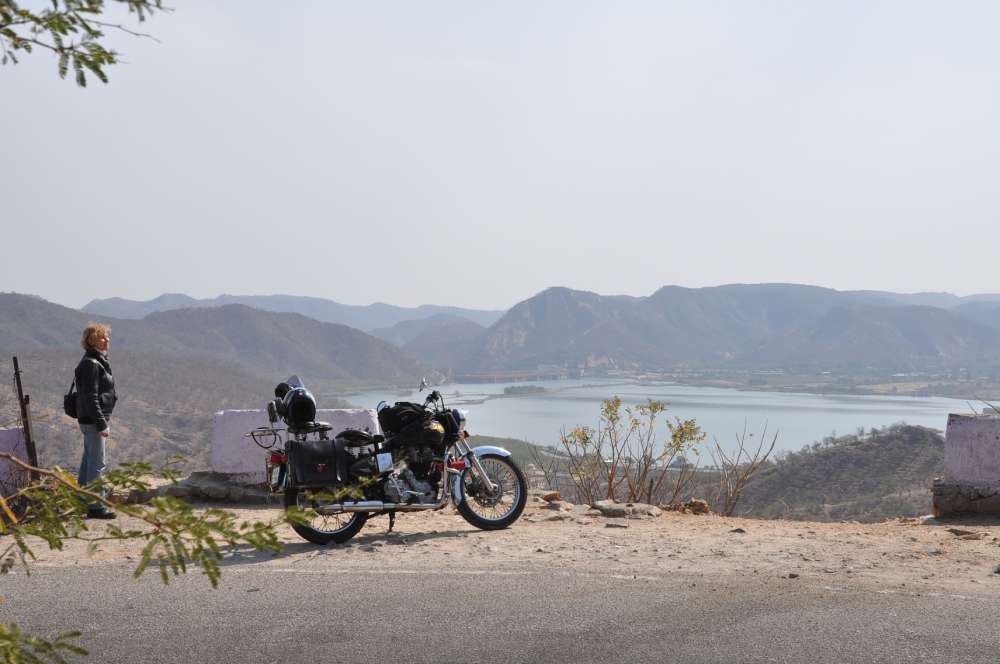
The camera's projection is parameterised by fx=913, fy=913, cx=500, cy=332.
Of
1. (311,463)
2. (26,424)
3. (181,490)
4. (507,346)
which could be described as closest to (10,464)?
(26,424)

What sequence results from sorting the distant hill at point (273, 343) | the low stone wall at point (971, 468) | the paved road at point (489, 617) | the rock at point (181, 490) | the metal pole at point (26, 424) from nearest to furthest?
1. the paved road at point (489, 617)
2. the metal pole at point (26, 424)
3. the low stone wall at point (971, 468)
4. the rock at point (181, 490)
5. the distant hill at point (273, 343)

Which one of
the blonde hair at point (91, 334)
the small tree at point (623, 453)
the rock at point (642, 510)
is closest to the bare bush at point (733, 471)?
the small tree at point (623, 453)

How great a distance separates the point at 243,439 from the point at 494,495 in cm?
340

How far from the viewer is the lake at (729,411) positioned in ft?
228

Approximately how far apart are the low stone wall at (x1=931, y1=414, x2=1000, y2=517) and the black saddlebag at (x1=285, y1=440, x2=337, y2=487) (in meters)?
6.25

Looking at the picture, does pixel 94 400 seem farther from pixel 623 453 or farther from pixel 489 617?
pixel 623 453

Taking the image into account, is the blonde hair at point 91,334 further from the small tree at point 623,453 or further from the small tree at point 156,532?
the small tree at point 156,532

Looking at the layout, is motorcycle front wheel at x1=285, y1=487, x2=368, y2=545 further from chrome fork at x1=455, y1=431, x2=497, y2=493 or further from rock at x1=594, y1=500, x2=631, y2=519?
rock at x1=594, y1=500, x2=631, y2=519

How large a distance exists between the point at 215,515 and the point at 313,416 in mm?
6062

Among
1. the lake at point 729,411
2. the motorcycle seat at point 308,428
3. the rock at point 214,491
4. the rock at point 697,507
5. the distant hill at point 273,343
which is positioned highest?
the distant hill at point 273,343

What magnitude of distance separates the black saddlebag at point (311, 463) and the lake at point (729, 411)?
160 ft

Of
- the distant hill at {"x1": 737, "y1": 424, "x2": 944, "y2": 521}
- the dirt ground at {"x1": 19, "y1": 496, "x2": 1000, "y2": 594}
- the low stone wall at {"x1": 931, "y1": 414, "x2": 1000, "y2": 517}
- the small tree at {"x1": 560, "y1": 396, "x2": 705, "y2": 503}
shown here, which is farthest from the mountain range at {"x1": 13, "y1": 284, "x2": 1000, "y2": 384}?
the low stone wall at {"x1": 931, "y1": 414, "x2": 1000, "y2": 517}

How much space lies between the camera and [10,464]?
9.46 m

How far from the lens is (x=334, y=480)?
7.76 m
